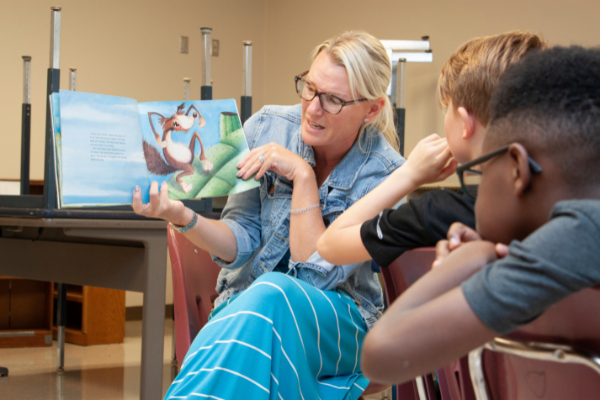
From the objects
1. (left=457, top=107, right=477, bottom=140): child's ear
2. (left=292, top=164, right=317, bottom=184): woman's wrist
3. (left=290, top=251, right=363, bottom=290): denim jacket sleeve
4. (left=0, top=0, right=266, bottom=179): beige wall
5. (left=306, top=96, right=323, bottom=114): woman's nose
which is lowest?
(left=290, top=251, right=363, bottom=290): denim jacket sleeve

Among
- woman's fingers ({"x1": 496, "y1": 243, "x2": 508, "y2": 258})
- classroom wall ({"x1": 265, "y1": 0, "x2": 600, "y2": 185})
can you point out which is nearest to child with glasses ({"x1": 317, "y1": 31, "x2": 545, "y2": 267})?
woman's fingers ({"x1": 496, "y1": 243, "x2": 508, "y2": 258})

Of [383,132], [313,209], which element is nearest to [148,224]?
[313,209]

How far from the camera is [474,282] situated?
446 millimetres

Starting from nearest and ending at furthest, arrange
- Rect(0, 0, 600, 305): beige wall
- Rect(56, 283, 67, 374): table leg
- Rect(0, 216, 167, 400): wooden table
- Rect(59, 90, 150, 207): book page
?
Rect(59, 90, 150, 207): book page → Rect(0, 216, 167, 400): wooden table → Rect(56, 283, 67, 374): table leg → Rect(0, 0, 600, 305): beige wall

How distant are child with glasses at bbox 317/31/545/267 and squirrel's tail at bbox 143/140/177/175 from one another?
42 centimetres

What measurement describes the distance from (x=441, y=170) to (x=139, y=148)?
2.02 feet

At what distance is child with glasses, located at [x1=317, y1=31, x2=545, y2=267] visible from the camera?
0.76m

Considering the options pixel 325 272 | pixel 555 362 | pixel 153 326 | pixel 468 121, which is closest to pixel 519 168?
pixel 555 362

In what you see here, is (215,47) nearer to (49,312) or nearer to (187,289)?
(49,312)

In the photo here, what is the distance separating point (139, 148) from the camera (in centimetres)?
120

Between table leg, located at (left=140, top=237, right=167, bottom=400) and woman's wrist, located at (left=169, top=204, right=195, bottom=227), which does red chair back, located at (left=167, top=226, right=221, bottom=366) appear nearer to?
woman's wrist, located at (left=169, top=204, right=195, bottom=227)

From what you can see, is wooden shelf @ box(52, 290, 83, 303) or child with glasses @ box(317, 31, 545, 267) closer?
child with glasses @ box(317, 31, 545, 267)

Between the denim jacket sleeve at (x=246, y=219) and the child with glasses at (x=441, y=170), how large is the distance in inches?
16.3

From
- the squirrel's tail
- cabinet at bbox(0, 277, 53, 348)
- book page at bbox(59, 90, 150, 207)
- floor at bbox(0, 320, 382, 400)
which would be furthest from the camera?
cabinet at bbox(0, 277, 53, 348)
